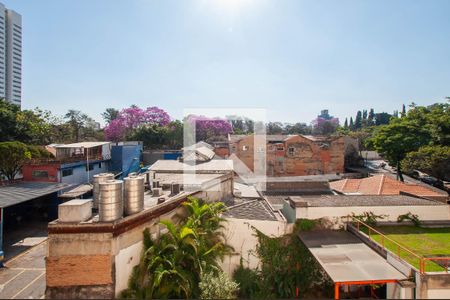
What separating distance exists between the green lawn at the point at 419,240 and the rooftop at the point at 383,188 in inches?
222

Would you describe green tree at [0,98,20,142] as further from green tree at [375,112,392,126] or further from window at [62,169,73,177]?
green tree at [375,112,392,126]

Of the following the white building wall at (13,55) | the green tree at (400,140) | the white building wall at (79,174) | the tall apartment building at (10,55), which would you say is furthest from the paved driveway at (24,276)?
the white building wall at (13,55)

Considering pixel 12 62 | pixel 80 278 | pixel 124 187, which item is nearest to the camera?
pixel 80 278

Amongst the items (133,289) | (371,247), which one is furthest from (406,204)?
(133,289)

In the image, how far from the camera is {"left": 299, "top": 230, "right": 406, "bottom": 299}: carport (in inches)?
300

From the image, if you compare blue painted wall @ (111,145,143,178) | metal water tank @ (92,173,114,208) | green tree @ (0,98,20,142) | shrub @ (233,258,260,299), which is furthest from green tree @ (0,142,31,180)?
shrub @ (233,258,260,299)

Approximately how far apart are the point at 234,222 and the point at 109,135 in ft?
122

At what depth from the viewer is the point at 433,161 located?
993 inches

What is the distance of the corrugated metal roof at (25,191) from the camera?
15.0 m

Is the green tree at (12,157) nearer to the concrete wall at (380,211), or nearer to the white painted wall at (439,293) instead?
the concrete wall at (380,211)

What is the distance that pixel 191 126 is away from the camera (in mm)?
42594

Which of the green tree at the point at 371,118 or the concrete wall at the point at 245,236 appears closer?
the concrete wall at the point at 245,236

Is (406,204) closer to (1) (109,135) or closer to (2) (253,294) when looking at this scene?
(2) (253,294)

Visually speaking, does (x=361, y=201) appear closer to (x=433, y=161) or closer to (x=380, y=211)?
(x=380, y=211)
